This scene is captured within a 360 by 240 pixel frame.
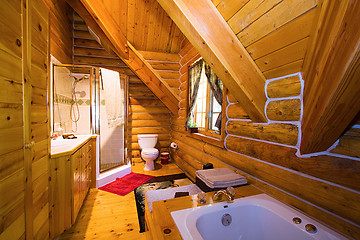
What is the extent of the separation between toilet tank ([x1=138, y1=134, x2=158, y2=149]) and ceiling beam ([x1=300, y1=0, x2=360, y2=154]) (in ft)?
10.8

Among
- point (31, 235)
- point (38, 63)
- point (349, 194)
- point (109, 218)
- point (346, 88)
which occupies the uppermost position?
point (38, 63)

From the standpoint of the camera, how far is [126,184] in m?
3.01

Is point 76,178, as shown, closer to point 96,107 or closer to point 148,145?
point 96,107

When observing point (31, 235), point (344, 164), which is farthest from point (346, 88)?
point (31, 235)

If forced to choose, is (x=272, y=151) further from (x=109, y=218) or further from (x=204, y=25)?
(x=109, y=218)

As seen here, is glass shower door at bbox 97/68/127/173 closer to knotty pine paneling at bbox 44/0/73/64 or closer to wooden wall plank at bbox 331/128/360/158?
knotty pine paneling at bbox 44/0/73/64

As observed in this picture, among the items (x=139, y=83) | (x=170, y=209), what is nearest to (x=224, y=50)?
(x=170, y=209)

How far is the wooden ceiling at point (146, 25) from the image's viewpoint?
2.79 m

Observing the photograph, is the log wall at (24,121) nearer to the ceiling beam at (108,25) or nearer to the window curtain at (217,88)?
the ceiling beam at (108,25)

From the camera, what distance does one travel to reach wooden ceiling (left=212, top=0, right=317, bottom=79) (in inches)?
39.9

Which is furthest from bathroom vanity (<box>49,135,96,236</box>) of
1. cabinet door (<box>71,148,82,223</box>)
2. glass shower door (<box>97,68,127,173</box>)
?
glass shower door (<box>97,68,127,173</box>)

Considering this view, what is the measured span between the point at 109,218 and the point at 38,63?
6.21 ft

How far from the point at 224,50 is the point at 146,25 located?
2376 millimetres

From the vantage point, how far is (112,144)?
11.2 ft
